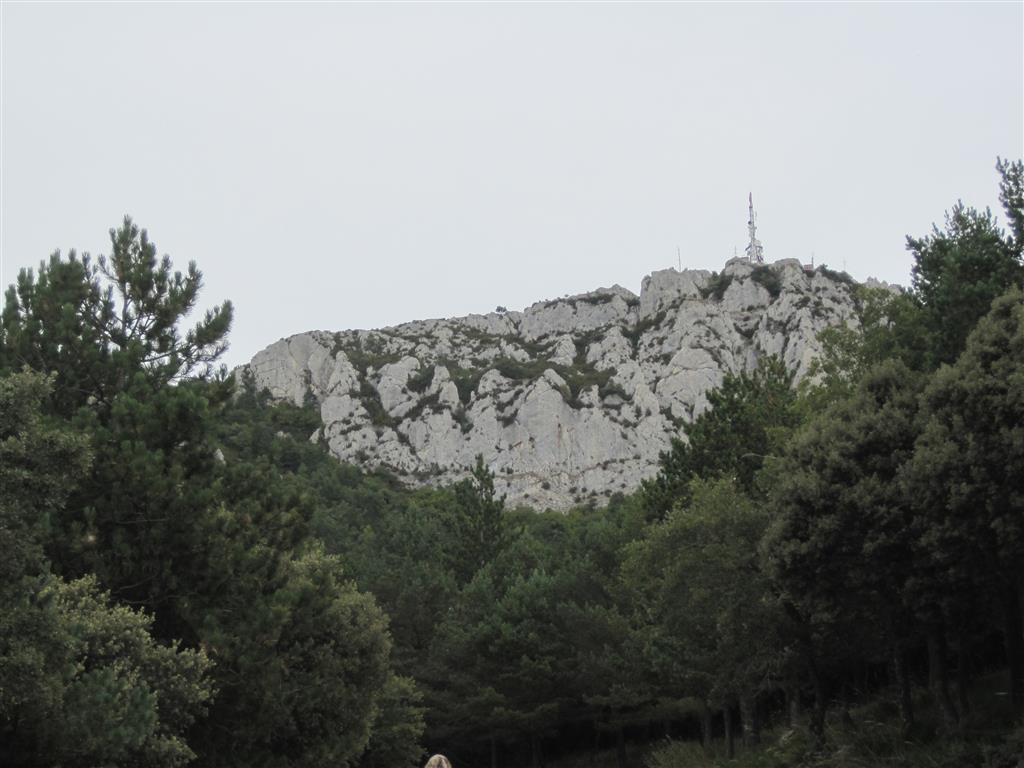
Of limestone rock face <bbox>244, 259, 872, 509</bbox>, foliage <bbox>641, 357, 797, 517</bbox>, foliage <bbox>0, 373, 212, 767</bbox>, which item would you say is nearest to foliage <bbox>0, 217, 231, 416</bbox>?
foliage <bbox>0, 373, 212, 767</bbox>

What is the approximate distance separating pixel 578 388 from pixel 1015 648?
4380 inches

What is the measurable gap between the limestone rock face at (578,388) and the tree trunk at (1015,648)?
9075 centimetres

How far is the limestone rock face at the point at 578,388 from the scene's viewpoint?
124m

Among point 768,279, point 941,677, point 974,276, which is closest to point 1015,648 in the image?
point 941,677

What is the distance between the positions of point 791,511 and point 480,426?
109 m

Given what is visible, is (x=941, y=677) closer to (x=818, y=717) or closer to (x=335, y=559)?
(x=818, y=717)

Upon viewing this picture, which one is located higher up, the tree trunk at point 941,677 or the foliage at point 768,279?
the foliage at point 768,279

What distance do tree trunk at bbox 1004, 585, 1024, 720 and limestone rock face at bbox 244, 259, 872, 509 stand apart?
298 ft

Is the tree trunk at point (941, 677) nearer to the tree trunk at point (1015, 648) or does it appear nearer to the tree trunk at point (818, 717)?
the tree trunk at point (1015, 648)

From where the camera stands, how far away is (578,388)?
13412 centimetres

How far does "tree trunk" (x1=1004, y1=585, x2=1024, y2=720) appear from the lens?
74.2ft

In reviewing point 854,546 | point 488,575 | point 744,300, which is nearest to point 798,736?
point 854,546

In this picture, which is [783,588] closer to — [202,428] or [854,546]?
[854,546]

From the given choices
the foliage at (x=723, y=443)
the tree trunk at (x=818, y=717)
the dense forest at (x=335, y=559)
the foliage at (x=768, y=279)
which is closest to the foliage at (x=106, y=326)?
the dense forest at (x=335, y=559)
